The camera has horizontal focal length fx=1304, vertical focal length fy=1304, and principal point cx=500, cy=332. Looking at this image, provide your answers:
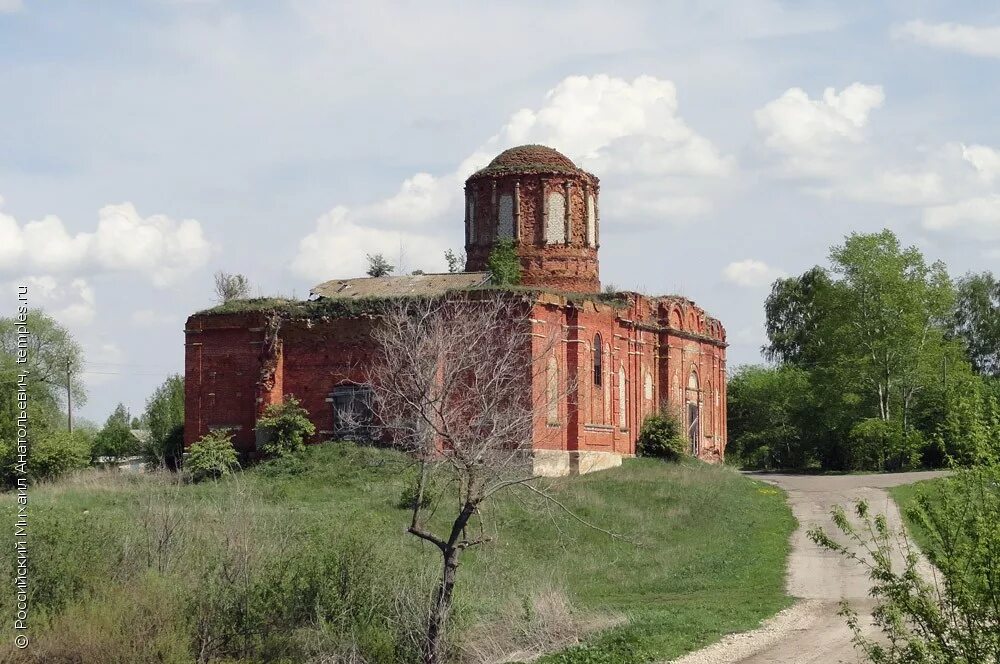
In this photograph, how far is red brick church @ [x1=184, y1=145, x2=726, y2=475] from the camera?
38.9 meters

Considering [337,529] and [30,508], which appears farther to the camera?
[30,508]

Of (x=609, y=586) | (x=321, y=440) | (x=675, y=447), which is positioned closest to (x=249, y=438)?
(x=321, y=440)

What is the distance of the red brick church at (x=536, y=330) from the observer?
128ft

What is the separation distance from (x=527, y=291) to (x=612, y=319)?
5.50 m

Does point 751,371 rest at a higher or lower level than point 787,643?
higher

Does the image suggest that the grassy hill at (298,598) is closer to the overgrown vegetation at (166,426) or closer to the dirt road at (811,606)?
the dirt road at (811,606)

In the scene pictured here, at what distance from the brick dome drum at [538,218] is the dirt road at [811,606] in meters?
10.6

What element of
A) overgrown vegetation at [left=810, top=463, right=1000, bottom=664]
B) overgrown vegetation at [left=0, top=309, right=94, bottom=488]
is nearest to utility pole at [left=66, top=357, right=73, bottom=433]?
overgrown vegetation at [left=0, top=309, right=94, bottom=488]

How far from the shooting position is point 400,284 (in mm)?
42812

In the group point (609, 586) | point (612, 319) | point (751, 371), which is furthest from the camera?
point (751, 371)

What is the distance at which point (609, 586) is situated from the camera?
25.2 m

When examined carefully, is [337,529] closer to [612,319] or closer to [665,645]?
[665,645]

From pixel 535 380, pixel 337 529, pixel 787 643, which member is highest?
pixel 535 380

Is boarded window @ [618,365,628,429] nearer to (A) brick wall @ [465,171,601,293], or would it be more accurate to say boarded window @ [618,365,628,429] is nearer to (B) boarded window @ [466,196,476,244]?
(A) brick wall @ [465,171,601,293]
